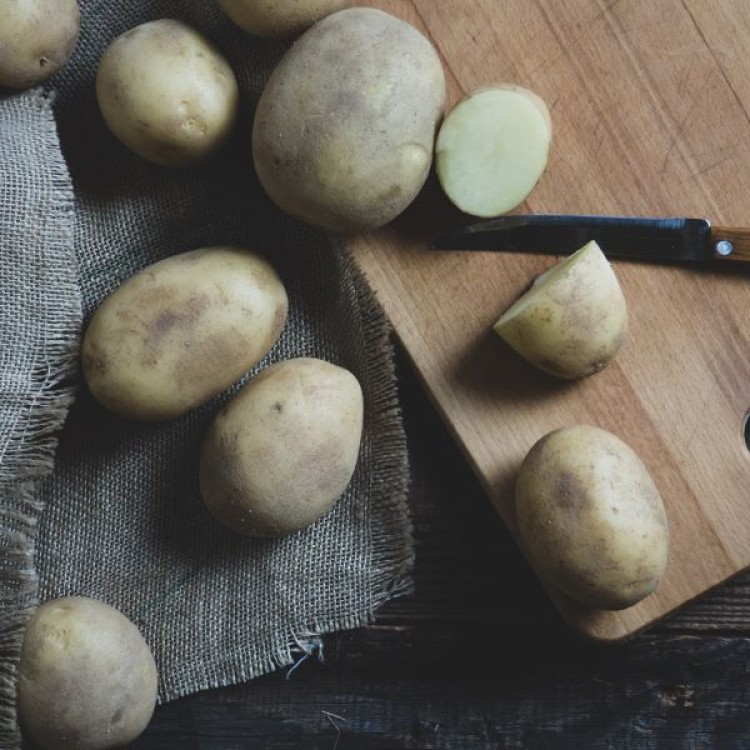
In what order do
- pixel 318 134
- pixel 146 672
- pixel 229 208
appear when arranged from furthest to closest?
pixel 229 208 → pixel 146 672 → pixel 318 134

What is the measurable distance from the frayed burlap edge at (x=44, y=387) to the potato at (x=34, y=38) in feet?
0.17

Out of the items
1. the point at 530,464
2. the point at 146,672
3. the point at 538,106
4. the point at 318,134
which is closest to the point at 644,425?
the point at 530,464

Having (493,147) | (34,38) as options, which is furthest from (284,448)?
(34,38)

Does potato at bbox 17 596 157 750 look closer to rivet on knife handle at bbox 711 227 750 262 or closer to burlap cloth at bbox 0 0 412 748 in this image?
burlap cloth at bbox 0 0 412 748

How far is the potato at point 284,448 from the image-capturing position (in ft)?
4.08

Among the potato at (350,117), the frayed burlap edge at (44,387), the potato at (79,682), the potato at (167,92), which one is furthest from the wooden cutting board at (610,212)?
the potato at (79,682)

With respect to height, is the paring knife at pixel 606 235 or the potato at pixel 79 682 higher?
the paring knife at pixel 606 235

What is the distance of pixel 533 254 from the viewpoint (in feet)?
4.46

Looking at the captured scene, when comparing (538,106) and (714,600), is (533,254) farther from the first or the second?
(714,600)

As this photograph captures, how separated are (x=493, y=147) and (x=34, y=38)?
1.87 feet

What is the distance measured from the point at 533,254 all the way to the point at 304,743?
74 centimetres

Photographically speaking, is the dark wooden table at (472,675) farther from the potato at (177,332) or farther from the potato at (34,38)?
the potato at (34,38)

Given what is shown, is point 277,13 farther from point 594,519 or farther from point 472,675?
point 472,675

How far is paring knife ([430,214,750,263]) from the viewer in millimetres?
1339
